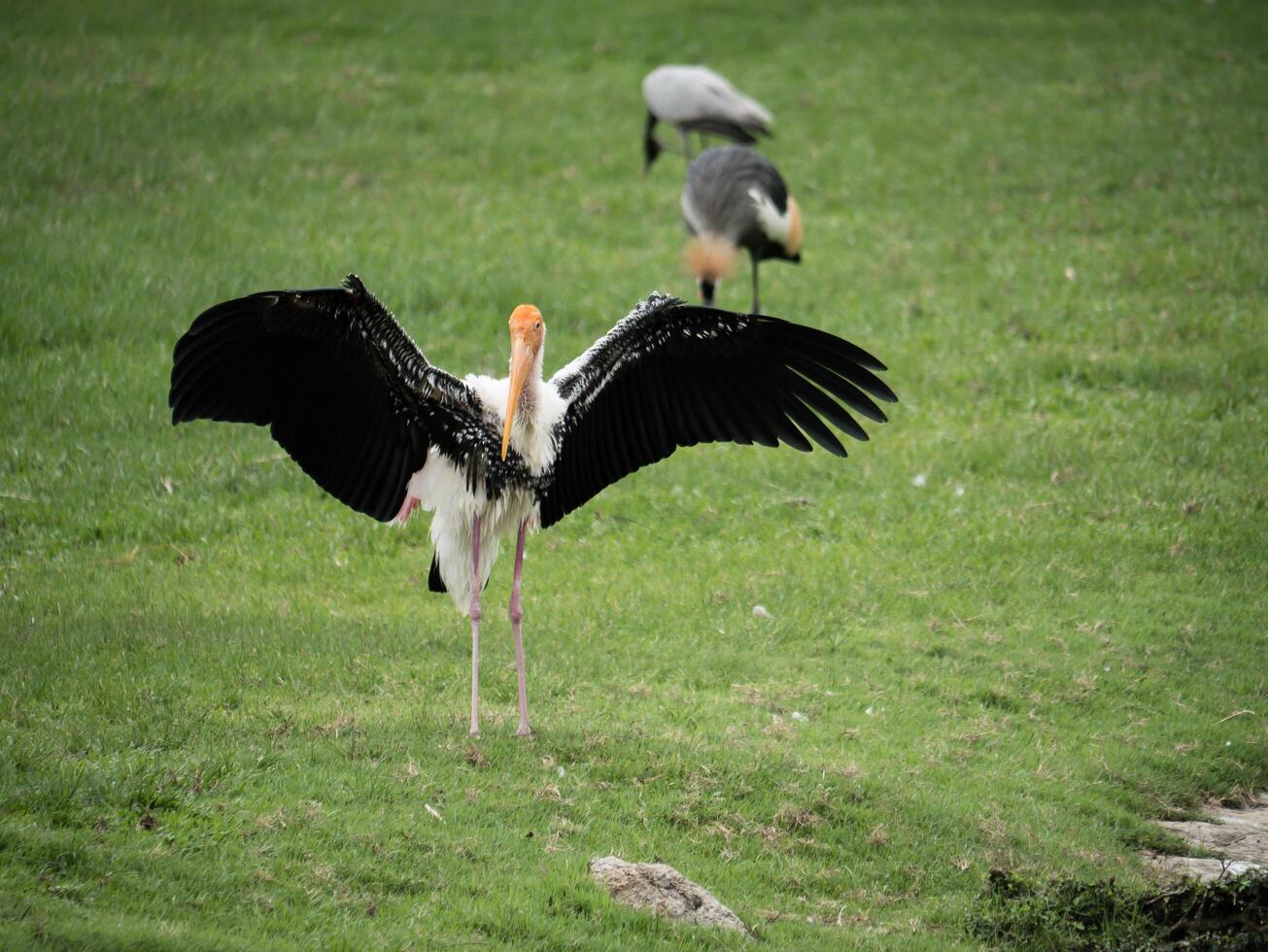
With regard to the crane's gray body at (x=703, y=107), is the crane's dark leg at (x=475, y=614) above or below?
below

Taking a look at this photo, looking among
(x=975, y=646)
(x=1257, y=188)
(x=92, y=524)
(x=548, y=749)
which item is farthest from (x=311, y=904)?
(x=1257, y=188)

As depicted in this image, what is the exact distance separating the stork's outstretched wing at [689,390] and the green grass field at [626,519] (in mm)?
1344

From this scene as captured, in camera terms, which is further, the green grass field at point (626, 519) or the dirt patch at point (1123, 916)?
the green grass field at point (626, 519)

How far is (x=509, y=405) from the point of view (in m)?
6.48

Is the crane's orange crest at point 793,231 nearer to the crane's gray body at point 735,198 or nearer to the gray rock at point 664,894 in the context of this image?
the crane's gray body at point 735,198

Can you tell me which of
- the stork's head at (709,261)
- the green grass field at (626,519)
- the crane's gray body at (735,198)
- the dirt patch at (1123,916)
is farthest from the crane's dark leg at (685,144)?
the dirt patch at (1123,916)

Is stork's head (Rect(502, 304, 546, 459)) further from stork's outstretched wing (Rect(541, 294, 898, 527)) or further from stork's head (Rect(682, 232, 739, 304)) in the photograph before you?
stork's head (Rect(682, 232, 739, 304))

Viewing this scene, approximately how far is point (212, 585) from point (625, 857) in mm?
4076

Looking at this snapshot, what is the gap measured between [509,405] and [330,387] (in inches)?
31.4

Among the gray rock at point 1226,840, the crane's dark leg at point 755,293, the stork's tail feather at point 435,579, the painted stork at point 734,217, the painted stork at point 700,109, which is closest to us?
the gray rock at point 1226,840

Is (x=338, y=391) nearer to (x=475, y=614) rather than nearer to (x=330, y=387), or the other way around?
(x=330, y=387)

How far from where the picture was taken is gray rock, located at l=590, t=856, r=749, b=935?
5188 mm

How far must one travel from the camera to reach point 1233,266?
13602 millimetres

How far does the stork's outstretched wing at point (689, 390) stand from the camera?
649 centimetres
